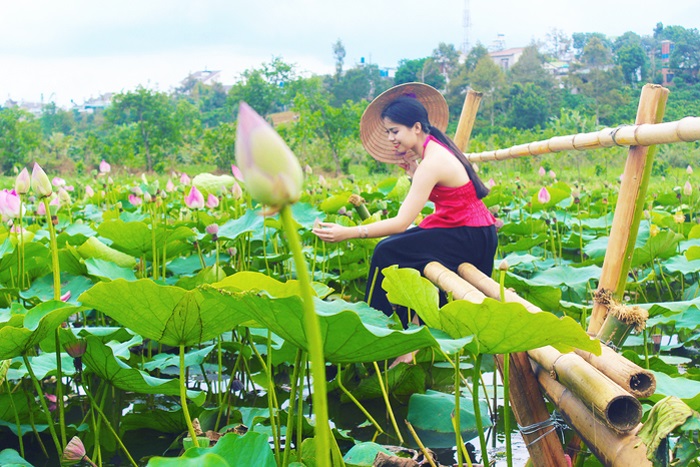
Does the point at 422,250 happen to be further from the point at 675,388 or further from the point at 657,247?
the point at 675,388

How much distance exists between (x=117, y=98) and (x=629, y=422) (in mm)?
16929

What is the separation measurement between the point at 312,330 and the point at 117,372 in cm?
86

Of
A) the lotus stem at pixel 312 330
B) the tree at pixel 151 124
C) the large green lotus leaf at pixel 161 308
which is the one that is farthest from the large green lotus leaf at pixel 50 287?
the tree at pixel 151 124

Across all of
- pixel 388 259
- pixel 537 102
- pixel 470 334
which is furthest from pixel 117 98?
pixel 470 334

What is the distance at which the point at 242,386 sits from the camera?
192 centimetres

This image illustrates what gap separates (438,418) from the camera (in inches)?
63.9

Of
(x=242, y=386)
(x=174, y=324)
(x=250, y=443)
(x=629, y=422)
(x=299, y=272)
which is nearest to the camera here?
(x=299, y=272)

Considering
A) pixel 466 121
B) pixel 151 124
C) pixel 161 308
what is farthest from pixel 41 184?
pixel 151 124

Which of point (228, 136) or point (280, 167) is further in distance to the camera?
point (228, 136)

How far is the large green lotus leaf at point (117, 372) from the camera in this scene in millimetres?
1184

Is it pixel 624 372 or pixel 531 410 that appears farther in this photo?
pixel 531 410

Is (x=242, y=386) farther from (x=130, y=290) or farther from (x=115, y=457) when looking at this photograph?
(x=130, y=290)

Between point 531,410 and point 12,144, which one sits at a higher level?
point 531,410

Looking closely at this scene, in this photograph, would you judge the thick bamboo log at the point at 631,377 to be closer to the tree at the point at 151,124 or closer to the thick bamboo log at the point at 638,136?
the thick bamboo log at the point at 638,136
